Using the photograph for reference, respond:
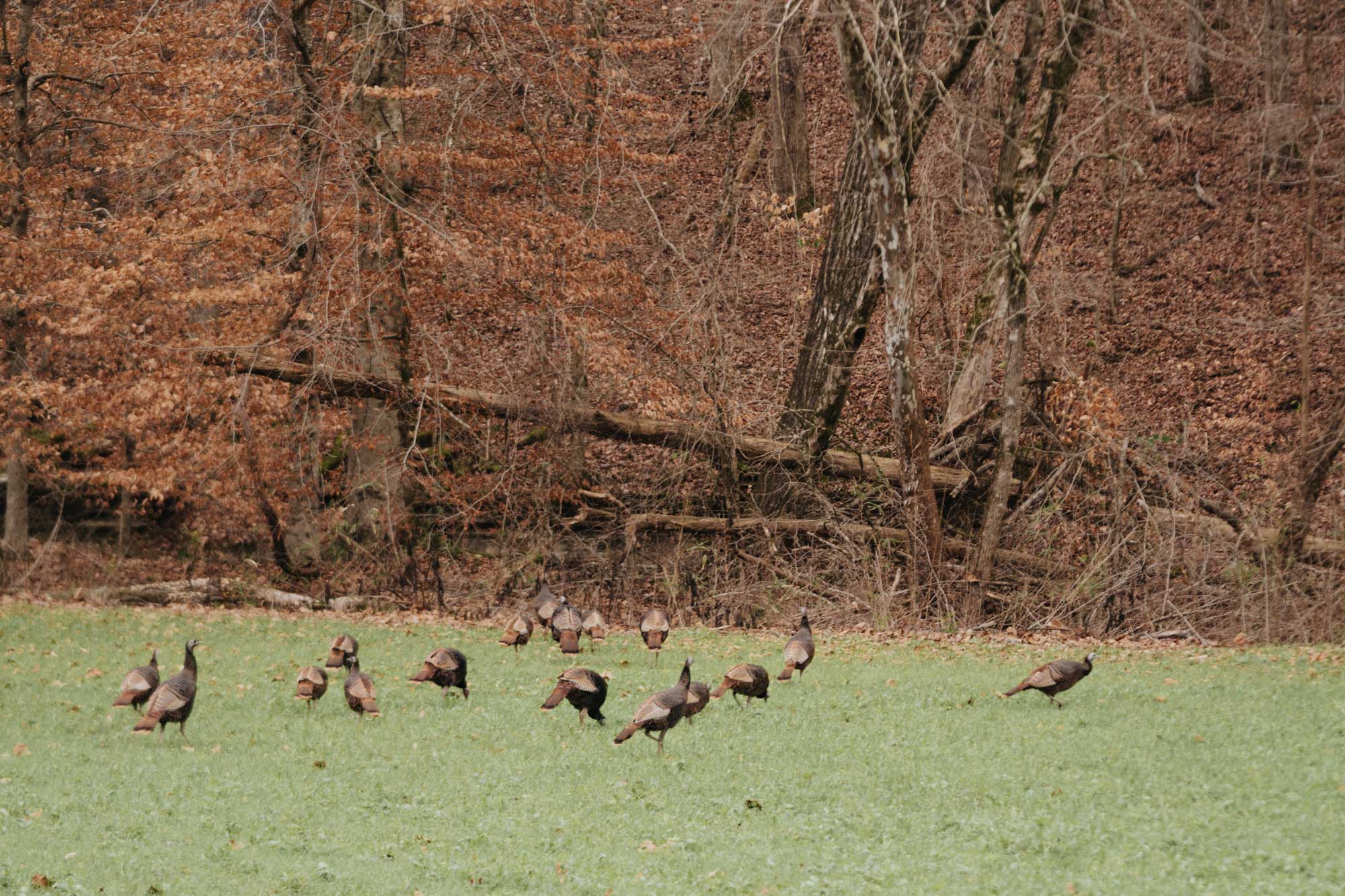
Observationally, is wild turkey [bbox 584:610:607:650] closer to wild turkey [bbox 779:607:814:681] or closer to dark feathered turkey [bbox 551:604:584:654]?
dark feathered turkey [bbox 551:604:584:654]

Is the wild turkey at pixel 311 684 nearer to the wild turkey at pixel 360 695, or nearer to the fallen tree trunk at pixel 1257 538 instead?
the wild turkey at pixel 360 695

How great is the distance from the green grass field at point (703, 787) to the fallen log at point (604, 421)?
21.1 ft

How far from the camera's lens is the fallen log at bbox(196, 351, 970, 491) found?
63.5 feet

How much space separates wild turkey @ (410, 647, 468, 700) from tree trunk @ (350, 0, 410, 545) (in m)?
7.41

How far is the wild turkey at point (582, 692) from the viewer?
10445mm

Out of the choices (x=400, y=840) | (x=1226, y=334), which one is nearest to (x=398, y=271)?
(x=400, y=840)

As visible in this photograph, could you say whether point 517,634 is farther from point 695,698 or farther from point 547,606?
point 695,698

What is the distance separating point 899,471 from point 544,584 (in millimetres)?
5332

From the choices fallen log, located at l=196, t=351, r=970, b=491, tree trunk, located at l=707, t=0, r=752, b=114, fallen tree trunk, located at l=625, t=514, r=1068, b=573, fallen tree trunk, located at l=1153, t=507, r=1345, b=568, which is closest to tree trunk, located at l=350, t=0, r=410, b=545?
fallen log, located at l=196, t=351, r=970, b=491

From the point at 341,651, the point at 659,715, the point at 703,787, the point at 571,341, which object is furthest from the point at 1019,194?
the point at 703,787

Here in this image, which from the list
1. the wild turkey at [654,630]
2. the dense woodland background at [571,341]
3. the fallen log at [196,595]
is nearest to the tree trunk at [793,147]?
the dense woodland background at [571,341]

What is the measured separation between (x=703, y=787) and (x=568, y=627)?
4.74 metres

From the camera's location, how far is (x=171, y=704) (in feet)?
33.2

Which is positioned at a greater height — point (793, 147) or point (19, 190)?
point (793, 147)
